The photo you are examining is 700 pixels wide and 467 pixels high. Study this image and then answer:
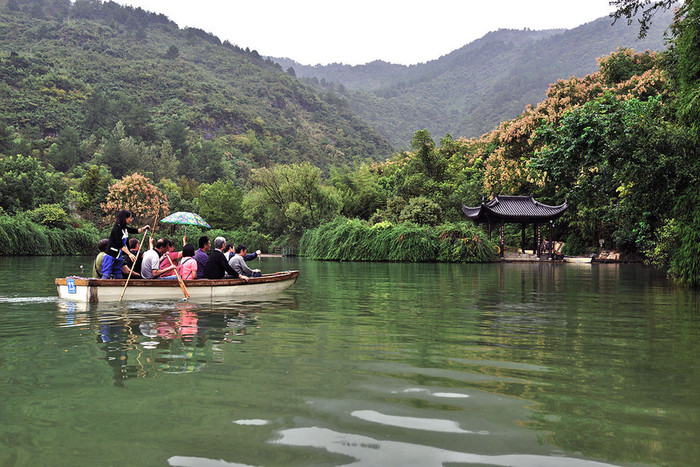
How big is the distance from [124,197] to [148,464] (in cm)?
→ 4956

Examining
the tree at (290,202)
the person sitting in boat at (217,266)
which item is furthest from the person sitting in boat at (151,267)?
the tree at (290,202)

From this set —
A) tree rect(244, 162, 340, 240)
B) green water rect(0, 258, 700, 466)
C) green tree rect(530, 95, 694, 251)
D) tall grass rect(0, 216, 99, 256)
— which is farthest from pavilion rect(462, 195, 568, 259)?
tall grass rect(0, 216, 99, 256)

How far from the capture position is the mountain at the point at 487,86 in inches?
5517

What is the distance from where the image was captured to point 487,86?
572 feet

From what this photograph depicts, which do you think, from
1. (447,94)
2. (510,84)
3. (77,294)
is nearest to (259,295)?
(77,294)

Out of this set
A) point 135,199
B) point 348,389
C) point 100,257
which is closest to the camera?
point 348,389

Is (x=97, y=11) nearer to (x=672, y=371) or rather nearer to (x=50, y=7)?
(x=50, y=7)

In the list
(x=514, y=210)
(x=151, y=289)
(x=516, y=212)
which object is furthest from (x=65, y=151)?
(x=151, y=289)

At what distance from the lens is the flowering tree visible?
4816 centimetres

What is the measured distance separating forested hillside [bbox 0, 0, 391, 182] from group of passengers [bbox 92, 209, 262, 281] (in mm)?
63781

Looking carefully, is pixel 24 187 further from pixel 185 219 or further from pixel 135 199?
pixel 185 219

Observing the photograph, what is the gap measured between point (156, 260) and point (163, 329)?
4.73 metres

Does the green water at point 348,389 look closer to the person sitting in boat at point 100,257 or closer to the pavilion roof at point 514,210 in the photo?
the person sitting in boat at point 100,257

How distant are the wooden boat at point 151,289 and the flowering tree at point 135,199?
3923 centimetres
